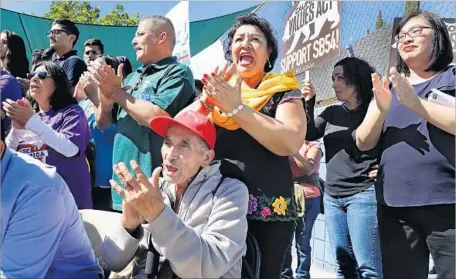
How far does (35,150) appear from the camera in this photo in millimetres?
2734

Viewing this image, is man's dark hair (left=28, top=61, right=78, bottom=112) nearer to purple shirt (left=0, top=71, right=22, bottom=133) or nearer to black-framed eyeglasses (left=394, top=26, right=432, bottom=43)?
purple shirt (left=0, top=71, right=22, bottom=133)

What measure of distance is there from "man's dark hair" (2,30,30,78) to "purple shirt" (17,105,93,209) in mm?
1163

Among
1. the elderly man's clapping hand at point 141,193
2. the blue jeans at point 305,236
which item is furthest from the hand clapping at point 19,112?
the blue jeans at point 305,236

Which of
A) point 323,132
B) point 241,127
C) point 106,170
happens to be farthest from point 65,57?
point 241,127

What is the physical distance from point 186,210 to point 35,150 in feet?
4.89

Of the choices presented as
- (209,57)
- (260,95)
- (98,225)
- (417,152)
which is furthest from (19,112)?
(209,57)

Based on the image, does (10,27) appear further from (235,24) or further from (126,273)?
(126,273)

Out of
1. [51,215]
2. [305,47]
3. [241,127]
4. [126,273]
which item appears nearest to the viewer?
[51,215]

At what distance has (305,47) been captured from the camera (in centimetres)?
389

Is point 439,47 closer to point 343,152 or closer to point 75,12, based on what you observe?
point 343,152

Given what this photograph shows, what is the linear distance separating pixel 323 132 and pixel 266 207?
1.32 m

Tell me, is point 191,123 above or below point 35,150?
above

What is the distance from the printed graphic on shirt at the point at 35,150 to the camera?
2727mm

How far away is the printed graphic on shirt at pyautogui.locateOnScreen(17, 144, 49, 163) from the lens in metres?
2.73
